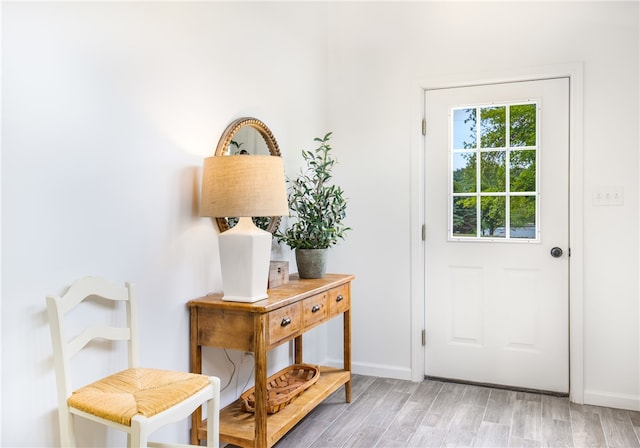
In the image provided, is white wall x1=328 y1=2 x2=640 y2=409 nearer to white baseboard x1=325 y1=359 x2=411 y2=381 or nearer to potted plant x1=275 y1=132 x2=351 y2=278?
white baseboard x1=325 y1=359 x2=411 y2=381

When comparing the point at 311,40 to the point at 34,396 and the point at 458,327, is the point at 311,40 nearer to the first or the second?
the point at 458,327

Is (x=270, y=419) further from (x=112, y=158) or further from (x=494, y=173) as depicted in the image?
(x=494, y=173)

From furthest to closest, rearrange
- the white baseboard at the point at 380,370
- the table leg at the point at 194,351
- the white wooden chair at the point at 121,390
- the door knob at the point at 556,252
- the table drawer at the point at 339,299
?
the white baseboard at the point at 380,370 < the door knob at the point at 556,252 < the table drawer at the point at 339,299 < the table leg at the point at 194,351 < the white wooden chair at the point at 121,390

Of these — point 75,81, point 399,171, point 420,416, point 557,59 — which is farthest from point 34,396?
point 557,59

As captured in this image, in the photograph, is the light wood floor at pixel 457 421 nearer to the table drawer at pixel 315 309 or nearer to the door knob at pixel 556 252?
the table drawer at pixel 315 309

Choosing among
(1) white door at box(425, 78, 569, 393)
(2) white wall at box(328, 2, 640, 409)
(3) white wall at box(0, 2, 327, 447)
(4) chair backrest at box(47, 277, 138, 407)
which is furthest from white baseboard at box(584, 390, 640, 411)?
(4) chair backrest at box(47, 277, 138, 407)

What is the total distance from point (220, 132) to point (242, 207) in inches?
21.6

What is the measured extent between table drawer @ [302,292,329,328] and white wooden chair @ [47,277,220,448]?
30.3 inches

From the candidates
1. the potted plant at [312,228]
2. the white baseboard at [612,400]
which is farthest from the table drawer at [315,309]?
the white baseboard at [612,400]

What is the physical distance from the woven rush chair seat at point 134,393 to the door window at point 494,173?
83.6 inches

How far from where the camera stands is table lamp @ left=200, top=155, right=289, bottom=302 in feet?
6.89

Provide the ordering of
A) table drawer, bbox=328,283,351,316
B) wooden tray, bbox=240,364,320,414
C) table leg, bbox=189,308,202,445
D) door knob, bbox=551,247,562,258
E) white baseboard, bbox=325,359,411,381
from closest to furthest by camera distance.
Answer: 1. table leg, bbox=189,308,202,445
2. wooden tray, bbox=240,364,320,414
3. table drawer, bbox=328,283,351,316
4. door knob, bbox=551,247,562,258
5. white baseboard, bbox=325,359,411,381

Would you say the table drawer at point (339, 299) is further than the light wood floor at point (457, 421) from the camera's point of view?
Yes

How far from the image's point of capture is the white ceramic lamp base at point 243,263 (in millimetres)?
2131
